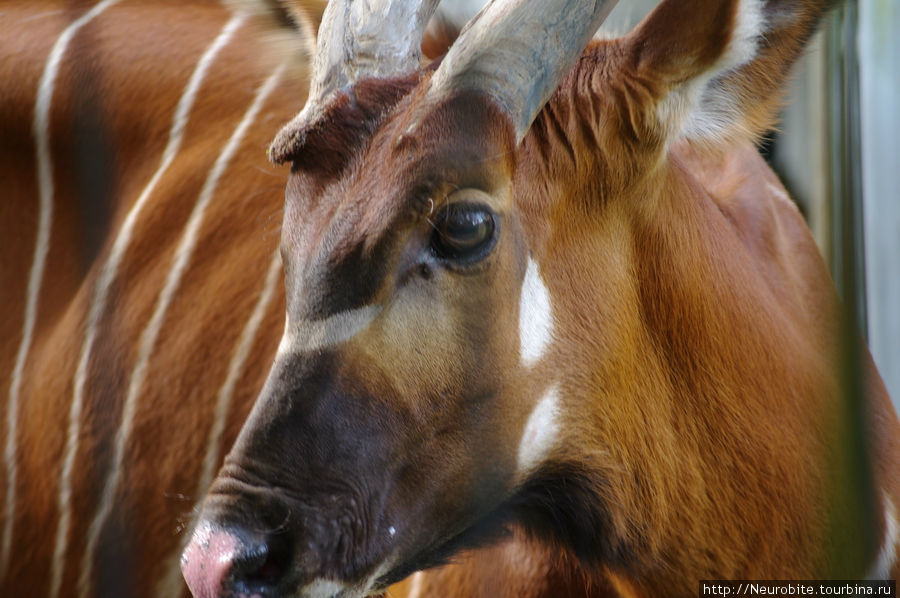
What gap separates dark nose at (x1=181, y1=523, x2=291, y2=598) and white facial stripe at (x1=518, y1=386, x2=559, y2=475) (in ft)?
1.49

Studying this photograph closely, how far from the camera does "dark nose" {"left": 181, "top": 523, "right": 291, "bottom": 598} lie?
157 centimetres

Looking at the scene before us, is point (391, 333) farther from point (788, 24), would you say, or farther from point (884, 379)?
point (884, 379)

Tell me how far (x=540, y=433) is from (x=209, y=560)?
0.61 meters

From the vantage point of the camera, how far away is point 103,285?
2846 millimetres

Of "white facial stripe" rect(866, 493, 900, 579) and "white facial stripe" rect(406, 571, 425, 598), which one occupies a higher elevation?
"white facial stripe" rect(866, 493, 900, 579)

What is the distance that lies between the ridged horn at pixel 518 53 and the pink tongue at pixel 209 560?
80 centimetres

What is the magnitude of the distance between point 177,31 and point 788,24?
1879mm

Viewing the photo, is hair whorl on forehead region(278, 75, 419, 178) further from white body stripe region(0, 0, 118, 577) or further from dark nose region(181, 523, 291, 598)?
white body stripe region(0, 0, 118, 577)

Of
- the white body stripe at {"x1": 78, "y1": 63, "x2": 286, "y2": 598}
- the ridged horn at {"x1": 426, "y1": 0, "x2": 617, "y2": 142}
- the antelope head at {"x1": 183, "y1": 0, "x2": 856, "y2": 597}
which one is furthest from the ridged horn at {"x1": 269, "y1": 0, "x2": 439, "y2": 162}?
the white body stripe at {"x1": 78, "y1": 63, "x2": 286, "y2": 598}

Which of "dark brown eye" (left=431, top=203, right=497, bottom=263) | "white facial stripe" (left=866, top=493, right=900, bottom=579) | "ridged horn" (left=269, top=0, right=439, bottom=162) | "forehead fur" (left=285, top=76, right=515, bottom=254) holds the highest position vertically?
"ridged horn" (left=269, top=0, right=439, bottom=162)

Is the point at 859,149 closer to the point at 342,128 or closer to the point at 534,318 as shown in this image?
the point at 534,318

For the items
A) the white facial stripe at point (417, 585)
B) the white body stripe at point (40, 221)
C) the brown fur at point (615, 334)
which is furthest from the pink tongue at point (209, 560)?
the white body stripe at point (40, 221)

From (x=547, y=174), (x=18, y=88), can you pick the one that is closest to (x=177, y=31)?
(x=18, y=88)

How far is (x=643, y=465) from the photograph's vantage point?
1.87 metres
